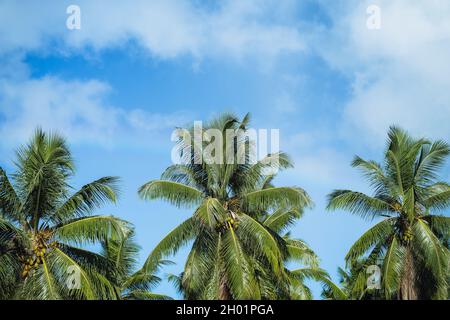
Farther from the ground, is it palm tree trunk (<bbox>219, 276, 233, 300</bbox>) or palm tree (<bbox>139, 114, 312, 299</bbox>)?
palm tree (<bbox>139, 114, 312, 299</bbox>)

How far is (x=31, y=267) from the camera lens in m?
22.6

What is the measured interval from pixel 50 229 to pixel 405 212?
1385cm

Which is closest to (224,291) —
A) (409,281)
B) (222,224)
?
(222,224)

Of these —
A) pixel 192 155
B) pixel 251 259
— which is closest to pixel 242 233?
pixel 251 259

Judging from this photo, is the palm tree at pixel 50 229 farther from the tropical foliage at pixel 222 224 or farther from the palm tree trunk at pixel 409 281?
the palm tree trunk at pixel 409 281

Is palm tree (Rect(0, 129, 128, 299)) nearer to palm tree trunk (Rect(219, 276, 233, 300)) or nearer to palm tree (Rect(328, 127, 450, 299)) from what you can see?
palm tree trunk (Rect(219, 276, 233, 300))

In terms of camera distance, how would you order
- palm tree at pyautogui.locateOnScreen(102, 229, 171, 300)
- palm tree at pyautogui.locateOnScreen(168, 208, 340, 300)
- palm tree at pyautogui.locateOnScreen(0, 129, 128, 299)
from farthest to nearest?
palm tree at pyautogui.locateOnScreen(102, 229, 171, 300) → palm tree at pyautogui.locateOnScreen(168, 208, 340, 300) → palm tree at pyautogui.locateOnScreen(0, 129, 128, 299)

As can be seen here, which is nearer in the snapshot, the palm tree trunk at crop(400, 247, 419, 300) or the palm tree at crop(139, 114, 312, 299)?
the palm tree at crop(139, 114, 312, 299)

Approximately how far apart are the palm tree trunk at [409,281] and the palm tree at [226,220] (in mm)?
4687

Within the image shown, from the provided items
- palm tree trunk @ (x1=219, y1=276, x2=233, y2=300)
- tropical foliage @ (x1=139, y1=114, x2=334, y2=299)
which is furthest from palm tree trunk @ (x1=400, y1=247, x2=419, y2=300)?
palm tree trunk @ (x1=219, y1=276, x2=233, y2=300)

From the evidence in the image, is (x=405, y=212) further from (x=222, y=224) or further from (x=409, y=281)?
(x=222, y=224)

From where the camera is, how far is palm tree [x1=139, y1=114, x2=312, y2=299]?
25156 millimetres
